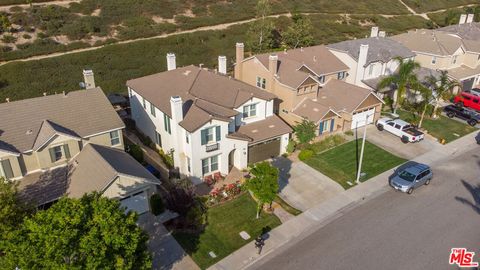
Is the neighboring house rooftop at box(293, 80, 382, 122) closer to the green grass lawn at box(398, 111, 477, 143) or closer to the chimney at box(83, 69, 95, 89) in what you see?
the green grass lawn at box(398, 111, 477, 143)

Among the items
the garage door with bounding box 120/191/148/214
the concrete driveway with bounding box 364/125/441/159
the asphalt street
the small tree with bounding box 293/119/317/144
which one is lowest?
the asphalt street

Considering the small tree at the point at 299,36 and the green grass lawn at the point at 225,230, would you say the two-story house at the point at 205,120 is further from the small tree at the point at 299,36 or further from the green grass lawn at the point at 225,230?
the small tree at the point at 299,36

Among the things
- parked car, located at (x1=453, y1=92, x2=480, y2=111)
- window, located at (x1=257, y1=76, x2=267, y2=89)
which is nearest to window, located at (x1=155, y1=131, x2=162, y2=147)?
window, located at (x1=257, y1=76, x2=267, y2=89)

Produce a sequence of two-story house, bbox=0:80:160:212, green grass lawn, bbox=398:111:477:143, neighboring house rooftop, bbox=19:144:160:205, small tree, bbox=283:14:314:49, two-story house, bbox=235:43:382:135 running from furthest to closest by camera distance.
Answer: small tree, bbox=283:14:314:49 → green grass lawn, bbox=398:111:477:143 → two-story house, bbox=235:43:382:135 → two-story house, bbox=0:80:160:212 → neighboring house rooftop, bbox=19:144:160:205

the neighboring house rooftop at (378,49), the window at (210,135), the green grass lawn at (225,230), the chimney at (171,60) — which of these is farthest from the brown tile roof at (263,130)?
the neighboring house rooftop at (378,49)

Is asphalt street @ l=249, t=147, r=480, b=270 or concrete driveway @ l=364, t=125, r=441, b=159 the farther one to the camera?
concrete driveway @ l=364, t=125, r=441, b=159

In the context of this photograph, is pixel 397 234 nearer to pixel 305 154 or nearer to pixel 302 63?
pixel 305 154

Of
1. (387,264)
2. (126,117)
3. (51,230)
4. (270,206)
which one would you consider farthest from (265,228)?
(126,117)
